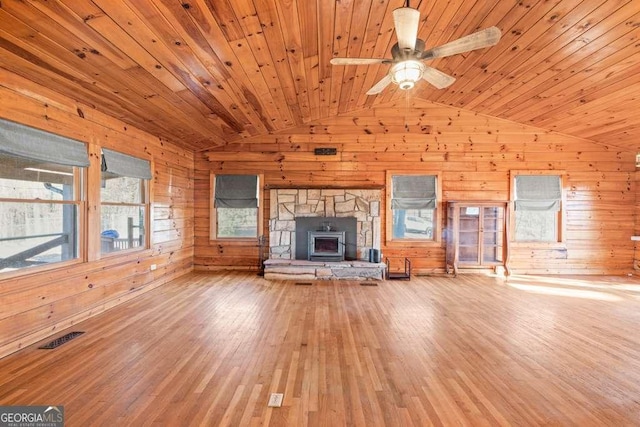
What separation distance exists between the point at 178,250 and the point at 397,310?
4.20m

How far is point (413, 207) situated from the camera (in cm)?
662

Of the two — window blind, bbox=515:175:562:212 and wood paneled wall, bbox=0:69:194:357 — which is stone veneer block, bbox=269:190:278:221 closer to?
wood paneled wall, bbox=0:69:194:357

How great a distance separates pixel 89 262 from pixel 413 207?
5438mm

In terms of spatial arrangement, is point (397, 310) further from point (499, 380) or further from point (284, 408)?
point (284, 408)

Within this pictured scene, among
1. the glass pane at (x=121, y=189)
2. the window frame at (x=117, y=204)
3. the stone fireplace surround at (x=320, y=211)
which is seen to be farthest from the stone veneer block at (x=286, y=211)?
the glass pane at (x=121, y=189)

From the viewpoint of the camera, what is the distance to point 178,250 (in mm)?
6160

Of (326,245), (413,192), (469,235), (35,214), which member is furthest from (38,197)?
(469,235)

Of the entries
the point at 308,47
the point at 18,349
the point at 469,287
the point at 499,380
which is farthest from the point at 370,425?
the point at 469,287

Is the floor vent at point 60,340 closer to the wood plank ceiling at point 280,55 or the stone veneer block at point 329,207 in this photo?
the wood plank ceiling at point 280,55

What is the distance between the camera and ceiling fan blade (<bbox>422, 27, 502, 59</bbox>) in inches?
92.9

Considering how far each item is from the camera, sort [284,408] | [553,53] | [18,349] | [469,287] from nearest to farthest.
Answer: [284,408] → [18,349] → [553,53] → [469,287]

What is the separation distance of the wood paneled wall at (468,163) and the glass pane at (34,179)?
3363 millimetres

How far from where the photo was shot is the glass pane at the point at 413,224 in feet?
21.9

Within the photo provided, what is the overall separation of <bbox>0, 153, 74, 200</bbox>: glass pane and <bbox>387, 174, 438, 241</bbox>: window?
5170 mm
